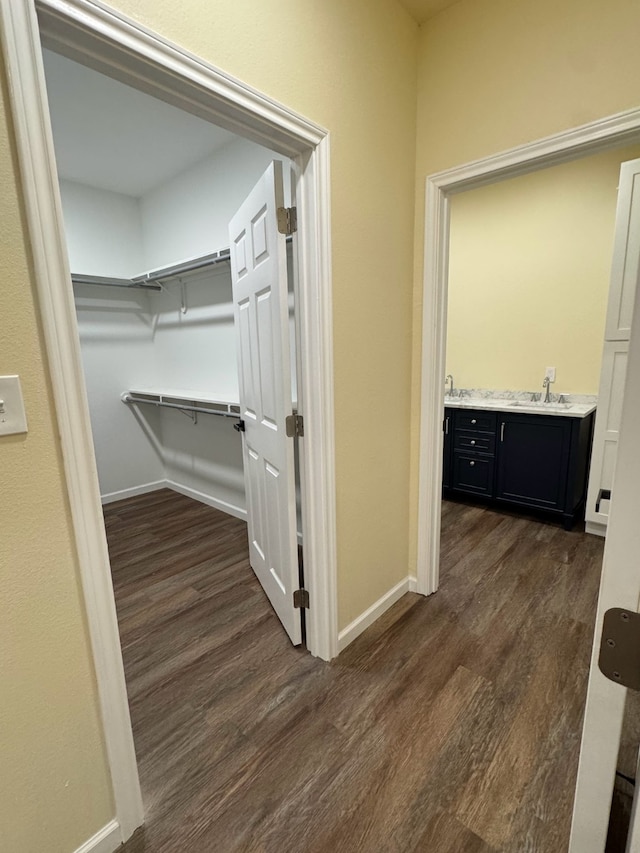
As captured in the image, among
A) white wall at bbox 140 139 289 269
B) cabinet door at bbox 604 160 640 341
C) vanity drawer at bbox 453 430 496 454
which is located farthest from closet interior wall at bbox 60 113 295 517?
cabinet door at bbox 604 160 640 341

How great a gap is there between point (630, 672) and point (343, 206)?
162cm

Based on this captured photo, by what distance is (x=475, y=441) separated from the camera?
10.9 feet

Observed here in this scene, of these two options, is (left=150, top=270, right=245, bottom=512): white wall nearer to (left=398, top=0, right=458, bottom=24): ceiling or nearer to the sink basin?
(left=398, top=0, right=458, bottom=24): ceiling

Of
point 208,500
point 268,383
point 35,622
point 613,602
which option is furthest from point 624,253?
point 208,500

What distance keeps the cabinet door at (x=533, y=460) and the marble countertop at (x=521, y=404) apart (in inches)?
2.3

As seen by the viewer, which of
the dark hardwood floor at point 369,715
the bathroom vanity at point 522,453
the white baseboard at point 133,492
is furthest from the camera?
the white baseboard at point 133,492

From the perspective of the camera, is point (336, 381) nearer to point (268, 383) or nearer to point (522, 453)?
point (268, 383)

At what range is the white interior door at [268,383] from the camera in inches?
64.1

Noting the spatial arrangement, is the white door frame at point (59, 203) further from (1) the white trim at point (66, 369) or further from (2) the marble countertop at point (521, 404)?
(2) the marble countertop at point (521, 404)

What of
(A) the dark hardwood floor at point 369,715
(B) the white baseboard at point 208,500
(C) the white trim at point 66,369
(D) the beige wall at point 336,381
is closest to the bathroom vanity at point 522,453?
(A) the dark hardwood floor at point 369,715

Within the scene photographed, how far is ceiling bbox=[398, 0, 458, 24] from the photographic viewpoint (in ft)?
5.70

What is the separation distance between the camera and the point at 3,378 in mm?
857

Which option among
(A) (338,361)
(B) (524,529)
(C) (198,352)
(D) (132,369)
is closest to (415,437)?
(A) (338,361)

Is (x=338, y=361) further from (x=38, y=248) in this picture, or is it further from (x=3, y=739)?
(x=3, y=739)
